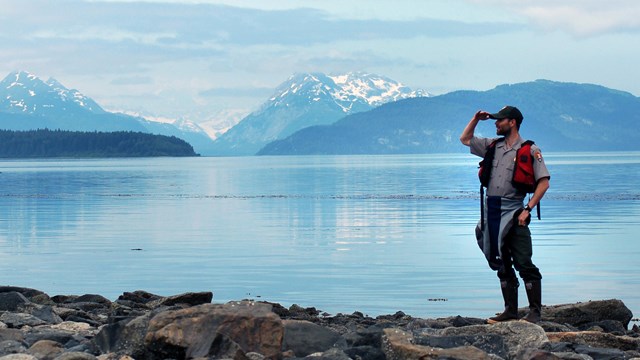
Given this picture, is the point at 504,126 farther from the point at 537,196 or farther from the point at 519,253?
the point at 519,253

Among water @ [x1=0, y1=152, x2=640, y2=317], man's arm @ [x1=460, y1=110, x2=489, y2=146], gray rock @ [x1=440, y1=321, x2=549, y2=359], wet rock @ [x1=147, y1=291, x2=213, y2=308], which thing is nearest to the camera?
gray rock @ [x1=440, y1=321, x2=549, y2=359]

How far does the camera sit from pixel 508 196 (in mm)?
13914

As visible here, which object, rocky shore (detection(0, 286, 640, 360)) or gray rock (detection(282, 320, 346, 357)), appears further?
gray rock (detection(282, 320, 346, 357))

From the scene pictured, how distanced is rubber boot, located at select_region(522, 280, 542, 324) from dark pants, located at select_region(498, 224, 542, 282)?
0.11 meters

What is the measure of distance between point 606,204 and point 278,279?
3442 centimetres

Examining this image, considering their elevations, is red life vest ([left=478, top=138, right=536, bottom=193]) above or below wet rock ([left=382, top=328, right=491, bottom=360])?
above

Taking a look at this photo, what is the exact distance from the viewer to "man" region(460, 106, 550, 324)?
45.0 feet

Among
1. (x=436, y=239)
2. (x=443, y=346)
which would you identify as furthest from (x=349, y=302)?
(x=436, y=239)

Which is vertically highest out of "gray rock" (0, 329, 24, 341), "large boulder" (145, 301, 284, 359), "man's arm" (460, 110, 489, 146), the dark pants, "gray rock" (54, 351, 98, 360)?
"man's arm" (460, 110, 489, 146)

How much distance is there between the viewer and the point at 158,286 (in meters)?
24.1

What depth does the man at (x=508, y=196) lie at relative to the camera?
13727 millimetres

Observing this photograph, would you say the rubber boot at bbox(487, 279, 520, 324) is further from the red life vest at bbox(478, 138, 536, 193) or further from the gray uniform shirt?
the red life vest at bbox(478, 138, 536, 193)

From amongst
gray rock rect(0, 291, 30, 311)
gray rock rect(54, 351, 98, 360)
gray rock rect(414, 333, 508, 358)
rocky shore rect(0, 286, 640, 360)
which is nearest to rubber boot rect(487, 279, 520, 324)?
rocky shore rect(0, 286, 640, 360)

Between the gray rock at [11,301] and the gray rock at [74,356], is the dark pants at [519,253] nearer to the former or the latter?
the gray rock at [74,356]
